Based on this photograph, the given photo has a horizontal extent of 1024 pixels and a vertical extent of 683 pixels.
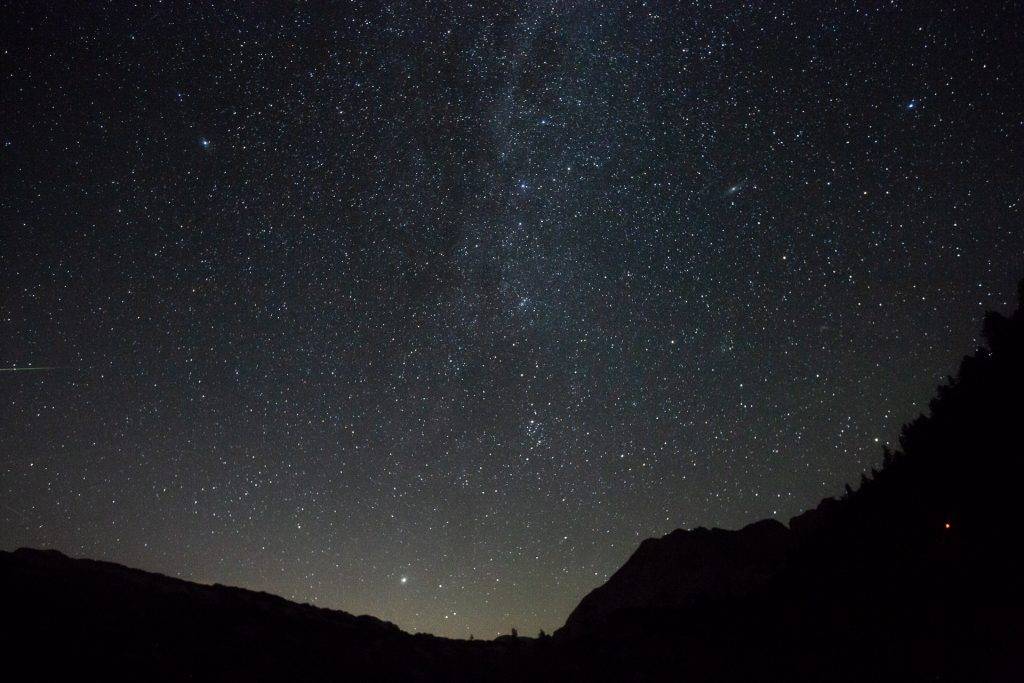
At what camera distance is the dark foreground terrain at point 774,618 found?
11.0 meters

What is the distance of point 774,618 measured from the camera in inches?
618

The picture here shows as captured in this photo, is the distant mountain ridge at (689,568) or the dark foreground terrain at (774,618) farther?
the distant mountain ridge at (689,568)

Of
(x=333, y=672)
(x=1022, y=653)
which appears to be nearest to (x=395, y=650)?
(x=333, y=672)

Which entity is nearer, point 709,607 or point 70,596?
point 70,596

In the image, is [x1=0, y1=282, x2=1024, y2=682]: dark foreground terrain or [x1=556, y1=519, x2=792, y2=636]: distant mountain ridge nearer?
[x1=0, y1=282, x2=1024, y2=682]: dark foreground terrain

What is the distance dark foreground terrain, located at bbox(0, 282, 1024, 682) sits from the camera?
11.0 meters

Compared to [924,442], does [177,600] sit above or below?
below

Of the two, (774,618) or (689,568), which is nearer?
(774,618)

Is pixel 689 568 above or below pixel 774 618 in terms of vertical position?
above

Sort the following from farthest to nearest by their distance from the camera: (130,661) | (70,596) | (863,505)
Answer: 1. (863,505)
2. (70,596)
3. (130,661)

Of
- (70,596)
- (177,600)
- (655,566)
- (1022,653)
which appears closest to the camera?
(1022,653)

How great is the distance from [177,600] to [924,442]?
2326 centimetres

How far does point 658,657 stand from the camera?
1486 cm

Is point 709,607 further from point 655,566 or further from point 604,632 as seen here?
point 655,566
